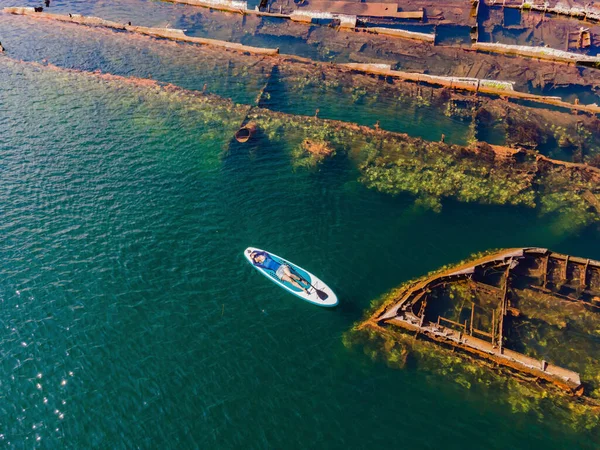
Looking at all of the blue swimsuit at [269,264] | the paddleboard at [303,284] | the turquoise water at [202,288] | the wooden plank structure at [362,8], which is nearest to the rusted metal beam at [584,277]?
the turquoise water at [202,288]

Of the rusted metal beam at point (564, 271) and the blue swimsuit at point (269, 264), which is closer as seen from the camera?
the rusted metal beam at point (564, 271)

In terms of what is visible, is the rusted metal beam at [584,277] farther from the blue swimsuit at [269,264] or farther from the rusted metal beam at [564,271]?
the blue swimsuit at [269,264]

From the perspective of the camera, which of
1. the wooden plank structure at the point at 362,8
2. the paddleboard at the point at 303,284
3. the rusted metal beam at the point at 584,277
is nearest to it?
the rusted metal beam at the point at 584,277

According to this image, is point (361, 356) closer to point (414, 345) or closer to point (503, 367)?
point (414, 345)

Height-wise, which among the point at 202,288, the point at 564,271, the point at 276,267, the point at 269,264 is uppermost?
the point at 564,271

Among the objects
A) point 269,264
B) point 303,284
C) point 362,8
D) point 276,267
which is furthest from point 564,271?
point 362,8

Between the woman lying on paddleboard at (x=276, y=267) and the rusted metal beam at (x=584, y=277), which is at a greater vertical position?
the rusted metal beam at (x=584, y=277)

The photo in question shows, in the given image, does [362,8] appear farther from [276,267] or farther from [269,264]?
[276,267]
